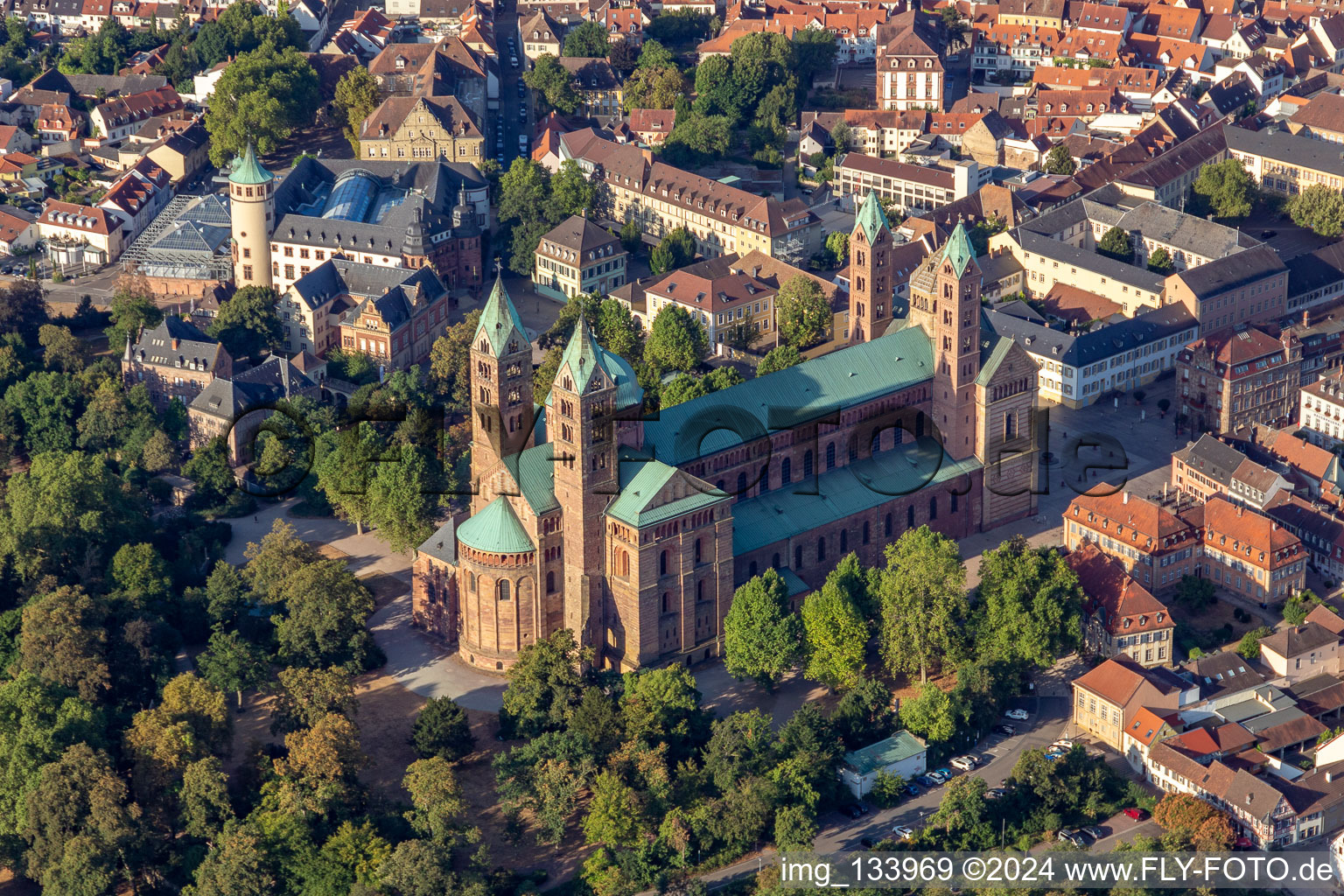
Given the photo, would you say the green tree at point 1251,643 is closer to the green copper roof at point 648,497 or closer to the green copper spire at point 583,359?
the green copper roof at point 648,497

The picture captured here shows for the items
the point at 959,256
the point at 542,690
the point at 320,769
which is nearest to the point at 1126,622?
the point at 959,256

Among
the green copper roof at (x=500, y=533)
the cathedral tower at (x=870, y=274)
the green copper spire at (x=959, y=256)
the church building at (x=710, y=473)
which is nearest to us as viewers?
the church building at (x=710, y=473)

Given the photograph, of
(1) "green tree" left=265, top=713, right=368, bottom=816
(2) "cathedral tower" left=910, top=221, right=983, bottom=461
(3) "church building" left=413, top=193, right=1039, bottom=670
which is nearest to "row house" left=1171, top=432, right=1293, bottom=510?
(3) "church building" left=413, top=193, right=1039, bottom=670

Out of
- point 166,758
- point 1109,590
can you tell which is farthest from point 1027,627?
point 166,758

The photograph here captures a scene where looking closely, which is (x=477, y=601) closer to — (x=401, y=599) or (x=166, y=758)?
(x=401, y=599)

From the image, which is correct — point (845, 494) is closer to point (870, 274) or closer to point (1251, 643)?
point (870, 274)

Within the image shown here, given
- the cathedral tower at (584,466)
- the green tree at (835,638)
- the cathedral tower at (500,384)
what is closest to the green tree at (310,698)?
the cathedral tower at (584,466)
